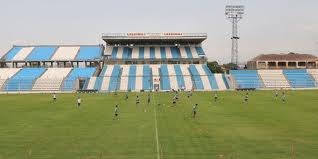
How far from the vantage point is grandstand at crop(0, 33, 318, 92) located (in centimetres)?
9469

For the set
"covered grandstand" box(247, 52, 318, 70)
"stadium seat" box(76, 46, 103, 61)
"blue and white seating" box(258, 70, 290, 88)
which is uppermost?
"stadium seat" box(76, 46, 103, 61)

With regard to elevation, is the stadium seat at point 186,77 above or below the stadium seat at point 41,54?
below

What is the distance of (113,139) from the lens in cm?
2622

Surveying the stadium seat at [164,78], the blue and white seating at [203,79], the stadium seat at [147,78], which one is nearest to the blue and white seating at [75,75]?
the stadium seat at [147,78]

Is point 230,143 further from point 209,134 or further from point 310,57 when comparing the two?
point 310,57

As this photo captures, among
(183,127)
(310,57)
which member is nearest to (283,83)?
(310,57)

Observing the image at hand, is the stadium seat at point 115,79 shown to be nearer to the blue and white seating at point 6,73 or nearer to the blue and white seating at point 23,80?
the blue and white seating at point 23,80

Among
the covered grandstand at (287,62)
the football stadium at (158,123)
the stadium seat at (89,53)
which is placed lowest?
the football stadium at (158,123)

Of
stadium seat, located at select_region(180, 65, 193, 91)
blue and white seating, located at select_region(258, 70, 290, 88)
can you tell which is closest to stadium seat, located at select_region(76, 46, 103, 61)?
stadium seat, located at select_region(180, 65, 193, 91)

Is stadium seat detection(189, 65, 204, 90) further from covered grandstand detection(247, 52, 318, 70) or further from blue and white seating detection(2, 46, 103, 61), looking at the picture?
covered grandstand detection(247, 52, 318, 70)

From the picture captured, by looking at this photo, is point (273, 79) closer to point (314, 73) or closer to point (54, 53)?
point (314, 73)

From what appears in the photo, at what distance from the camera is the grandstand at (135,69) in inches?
3728

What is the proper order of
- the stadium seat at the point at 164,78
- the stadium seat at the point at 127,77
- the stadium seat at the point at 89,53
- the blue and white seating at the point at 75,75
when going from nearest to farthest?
the blue and white seating at the point at 75,75, the stadium seat at the point at 127,77, the stadium seat at the point at 164,78, the stadium seat at the point at 89,53

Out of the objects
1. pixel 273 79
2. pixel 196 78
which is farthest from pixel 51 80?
pixel 273 79
